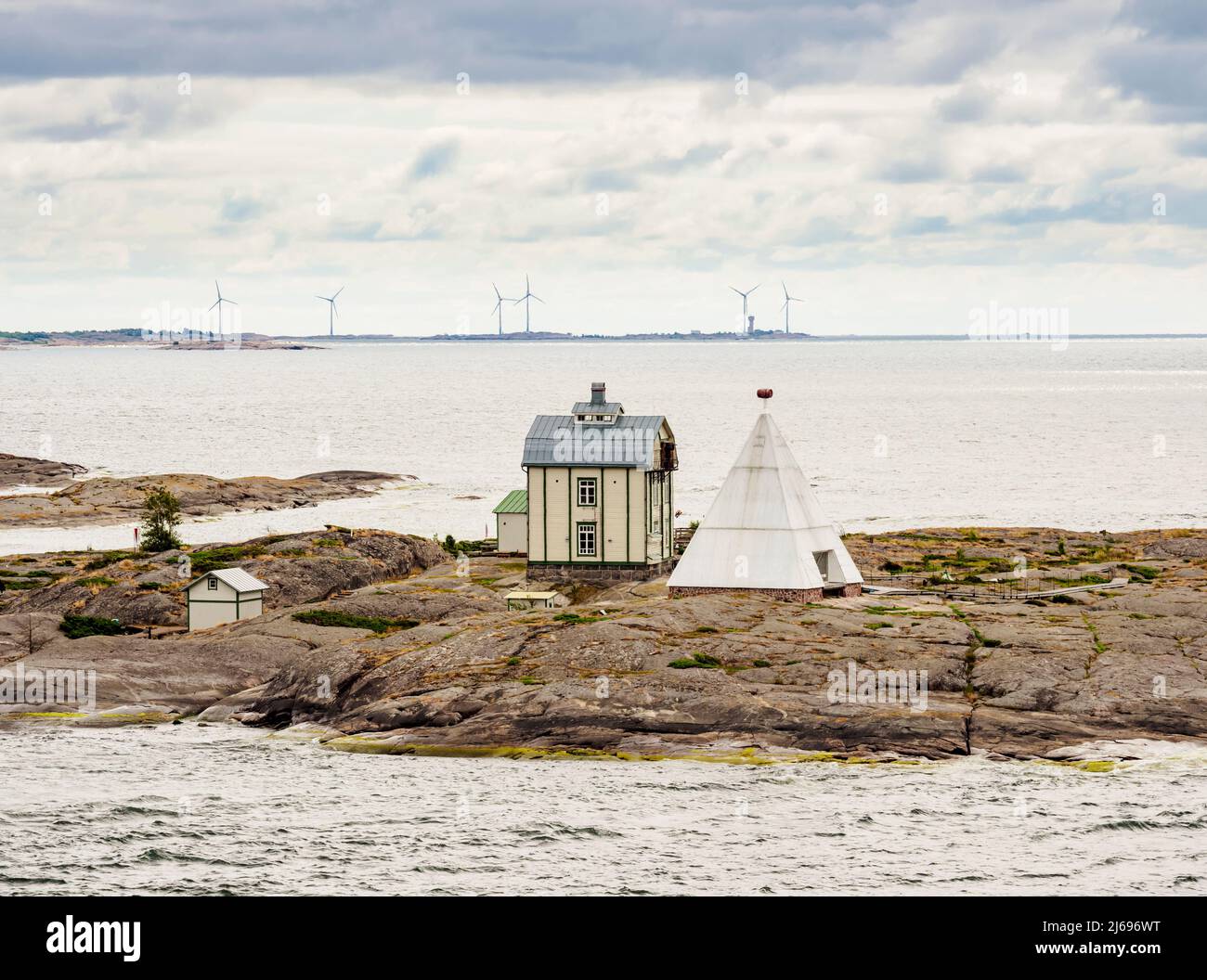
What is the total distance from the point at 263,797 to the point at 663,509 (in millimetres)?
26205

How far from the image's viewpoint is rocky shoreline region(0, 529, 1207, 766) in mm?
39719

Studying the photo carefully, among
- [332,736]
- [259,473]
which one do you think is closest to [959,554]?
[332,736]

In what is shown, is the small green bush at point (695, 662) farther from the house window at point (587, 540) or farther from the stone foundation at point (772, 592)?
the house window at point (587, 540)

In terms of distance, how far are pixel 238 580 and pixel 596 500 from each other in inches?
549

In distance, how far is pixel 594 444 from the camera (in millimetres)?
58750

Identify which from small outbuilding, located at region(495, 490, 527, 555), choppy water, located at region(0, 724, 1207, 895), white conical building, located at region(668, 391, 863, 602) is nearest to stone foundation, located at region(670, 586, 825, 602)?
white conical building, located at region(668, 391, 863, 602)

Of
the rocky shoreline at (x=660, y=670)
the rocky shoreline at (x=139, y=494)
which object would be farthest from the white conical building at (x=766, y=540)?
the rocky shoreline at (x=139, y=494)

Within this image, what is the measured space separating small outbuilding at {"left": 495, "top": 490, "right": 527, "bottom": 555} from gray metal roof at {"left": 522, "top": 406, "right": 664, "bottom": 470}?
1039 cm

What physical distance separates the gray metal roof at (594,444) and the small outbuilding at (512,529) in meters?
10.4

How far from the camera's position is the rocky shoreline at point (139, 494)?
10231 cm

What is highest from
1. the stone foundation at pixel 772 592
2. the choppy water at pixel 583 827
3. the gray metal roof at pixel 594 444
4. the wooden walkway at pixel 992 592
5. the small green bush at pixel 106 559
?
the gray metal roof at pixel 594 444

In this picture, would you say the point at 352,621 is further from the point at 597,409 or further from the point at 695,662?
the point at 695,662

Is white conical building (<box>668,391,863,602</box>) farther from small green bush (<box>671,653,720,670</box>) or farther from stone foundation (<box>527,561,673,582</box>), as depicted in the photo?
small green bush (<box>671,653,720,670</box>)

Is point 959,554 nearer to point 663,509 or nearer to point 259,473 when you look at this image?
point 663,509
